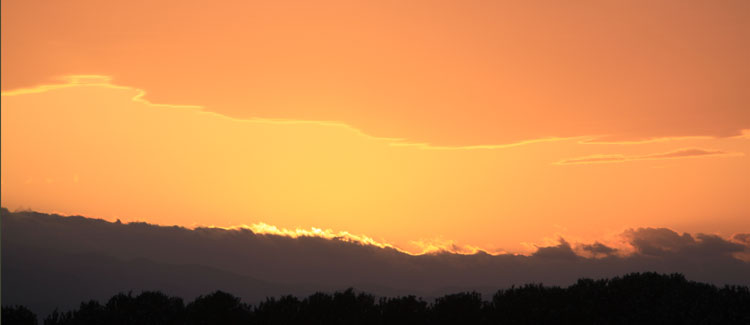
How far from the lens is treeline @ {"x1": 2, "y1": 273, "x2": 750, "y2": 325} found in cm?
6175

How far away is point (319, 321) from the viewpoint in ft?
213

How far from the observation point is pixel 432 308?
6694cm

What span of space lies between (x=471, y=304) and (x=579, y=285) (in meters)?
9.13

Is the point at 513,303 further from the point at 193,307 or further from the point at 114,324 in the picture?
the point at 114,324

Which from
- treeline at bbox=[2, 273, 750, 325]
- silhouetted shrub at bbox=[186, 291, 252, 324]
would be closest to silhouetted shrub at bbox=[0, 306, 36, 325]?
treeline at bbox=[2, 273, 750, 325]

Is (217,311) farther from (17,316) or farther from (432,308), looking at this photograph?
(432,308)

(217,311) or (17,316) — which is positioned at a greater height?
(217,311)

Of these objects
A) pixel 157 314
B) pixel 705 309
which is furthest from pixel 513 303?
pixel 157 314

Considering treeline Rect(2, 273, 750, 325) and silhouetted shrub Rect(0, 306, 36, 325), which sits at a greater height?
treeline Rect(2, 273, 750, 325)

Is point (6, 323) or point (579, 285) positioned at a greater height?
point (579, 285)

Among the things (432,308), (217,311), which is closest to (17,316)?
(217,311)

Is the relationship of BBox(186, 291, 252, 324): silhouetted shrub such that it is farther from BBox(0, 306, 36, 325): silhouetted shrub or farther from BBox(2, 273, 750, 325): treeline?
BBox(0, 306, 36, 325): silhouetted shrub

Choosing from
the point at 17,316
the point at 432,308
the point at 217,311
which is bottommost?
the point at 17,316

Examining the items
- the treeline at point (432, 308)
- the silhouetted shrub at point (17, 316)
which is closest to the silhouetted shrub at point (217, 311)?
the treeline at point (432, 308)
